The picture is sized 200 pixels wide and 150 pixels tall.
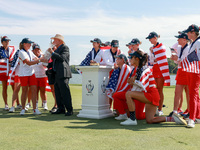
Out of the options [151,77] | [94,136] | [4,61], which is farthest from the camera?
[4,61]

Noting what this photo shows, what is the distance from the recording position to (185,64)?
484 cm

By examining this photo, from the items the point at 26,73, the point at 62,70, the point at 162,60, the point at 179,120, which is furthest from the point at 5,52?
the point at 179,120

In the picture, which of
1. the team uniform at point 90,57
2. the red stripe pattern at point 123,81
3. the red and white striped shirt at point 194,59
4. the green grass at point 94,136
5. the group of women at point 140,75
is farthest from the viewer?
→ the team uniform at point 90,57

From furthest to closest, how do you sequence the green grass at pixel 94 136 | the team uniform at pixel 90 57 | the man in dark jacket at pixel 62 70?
the team uniform at pixel 90 57 < the man in dark jacket at pixel 62 70 < the green grass at pixel 94 136

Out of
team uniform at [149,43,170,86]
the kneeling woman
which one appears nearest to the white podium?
the kneeling woman

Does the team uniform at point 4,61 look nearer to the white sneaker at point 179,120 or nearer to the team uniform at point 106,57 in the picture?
the team uniform at point 106,57

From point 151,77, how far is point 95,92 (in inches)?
56.6

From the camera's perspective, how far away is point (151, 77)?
501 cm

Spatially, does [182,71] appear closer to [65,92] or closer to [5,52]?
[65,92]

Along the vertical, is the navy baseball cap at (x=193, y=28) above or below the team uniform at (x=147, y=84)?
above

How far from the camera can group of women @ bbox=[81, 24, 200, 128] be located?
15.5 feet

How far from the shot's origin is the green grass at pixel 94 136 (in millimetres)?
3316

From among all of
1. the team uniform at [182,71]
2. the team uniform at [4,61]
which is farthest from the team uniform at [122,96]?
the team uniform at [4,61]

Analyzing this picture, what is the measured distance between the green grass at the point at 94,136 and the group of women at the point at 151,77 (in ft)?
1.24
